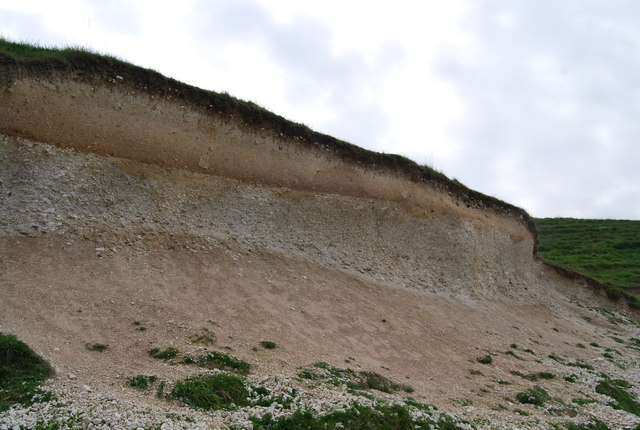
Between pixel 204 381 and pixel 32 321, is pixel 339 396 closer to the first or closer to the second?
pixel 204 381

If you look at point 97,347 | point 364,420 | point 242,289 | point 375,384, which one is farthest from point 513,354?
point 97,347

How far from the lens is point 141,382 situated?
7656mm

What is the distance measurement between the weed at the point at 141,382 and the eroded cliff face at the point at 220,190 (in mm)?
5530

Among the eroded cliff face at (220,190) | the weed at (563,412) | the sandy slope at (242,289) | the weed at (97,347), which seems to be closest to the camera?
the weed at (97,347)

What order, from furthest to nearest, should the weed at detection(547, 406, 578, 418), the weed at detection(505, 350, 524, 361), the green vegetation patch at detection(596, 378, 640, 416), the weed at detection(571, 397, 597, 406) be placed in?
1. the weed at detection(505, 350, 524, 361)
2. the green vegetation patch at detection(596, 378, 640, 416)
3. the weed at detection(571, 397, 597, 406)
4. the weed at detection(547, 406, 578, 418)

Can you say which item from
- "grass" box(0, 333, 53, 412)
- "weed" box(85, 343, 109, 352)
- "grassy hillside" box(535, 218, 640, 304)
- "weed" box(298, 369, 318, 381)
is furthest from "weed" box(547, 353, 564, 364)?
"grassy hillside" box(535, 218, 640, 304)

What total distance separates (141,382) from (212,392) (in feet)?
3.65

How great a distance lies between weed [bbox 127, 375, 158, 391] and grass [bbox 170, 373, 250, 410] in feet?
1.36

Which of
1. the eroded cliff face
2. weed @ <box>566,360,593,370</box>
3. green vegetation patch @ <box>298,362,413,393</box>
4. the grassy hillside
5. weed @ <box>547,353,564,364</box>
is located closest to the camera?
green vegetation patch @ <box>298,362,413,393</box>

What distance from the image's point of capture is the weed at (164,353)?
878 centimetres

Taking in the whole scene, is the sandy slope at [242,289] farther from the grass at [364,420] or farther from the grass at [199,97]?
the grass at [199,97]

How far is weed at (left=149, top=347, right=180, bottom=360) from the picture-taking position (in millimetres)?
8781

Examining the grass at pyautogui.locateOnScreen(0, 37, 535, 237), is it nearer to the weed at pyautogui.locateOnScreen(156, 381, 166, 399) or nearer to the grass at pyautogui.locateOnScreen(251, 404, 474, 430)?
the weed at pyautogui.locateOnScreen(156, 381, 166, 399)

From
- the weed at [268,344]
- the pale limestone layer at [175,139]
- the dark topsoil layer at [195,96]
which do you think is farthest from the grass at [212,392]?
the dark topsoil layer at [195,96]
